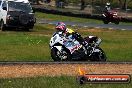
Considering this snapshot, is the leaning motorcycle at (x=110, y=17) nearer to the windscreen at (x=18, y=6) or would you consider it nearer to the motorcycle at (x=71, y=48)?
the windscreen at (x=18, y=6)

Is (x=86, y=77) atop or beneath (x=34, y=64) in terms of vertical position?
atop

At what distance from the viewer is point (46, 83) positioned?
1098 centimetres

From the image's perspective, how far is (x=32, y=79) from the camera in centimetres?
1155

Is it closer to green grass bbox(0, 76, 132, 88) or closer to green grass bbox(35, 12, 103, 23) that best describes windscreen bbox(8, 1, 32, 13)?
green grass bbox(35, 12, 103, 23)

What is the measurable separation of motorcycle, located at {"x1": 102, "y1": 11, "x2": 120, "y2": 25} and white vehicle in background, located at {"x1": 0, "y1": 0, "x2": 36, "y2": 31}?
12959mm

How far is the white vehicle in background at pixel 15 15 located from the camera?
29766 millimetres

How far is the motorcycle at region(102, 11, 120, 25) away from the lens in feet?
136

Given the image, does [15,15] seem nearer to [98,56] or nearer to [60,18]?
[60,18]

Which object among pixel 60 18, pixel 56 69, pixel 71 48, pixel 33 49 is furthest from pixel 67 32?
pixel 60 18

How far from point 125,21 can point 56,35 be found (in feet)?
96.9

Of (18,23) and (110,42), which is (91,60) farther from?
(18,23)

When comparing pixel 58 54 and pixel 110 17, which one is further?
pixel 110 17

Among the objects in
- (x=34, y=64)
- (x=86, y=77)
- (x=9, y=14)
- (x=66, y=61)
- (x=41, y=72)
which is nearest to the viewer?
(x=86, y=77)

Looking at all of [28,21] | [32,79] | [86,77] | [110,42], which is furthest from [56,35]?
[28,21]
